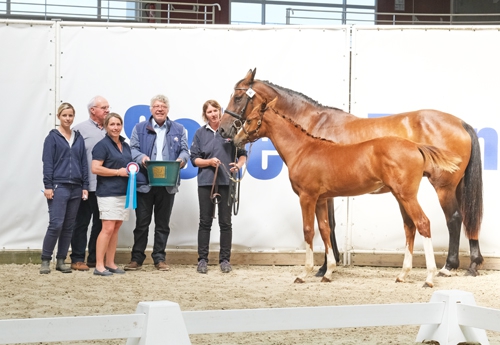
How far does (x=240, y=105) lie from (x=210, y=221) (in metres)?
1.18

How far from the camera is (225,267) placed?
22.7 feet

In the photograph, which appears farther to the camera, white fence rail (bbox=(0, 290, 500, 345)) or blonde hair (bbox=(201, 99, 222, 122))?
blonde hair (bbox=(201, 99, 222, 122))

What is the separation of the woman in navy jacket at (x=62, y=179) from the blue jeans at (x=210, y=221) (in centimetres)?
116

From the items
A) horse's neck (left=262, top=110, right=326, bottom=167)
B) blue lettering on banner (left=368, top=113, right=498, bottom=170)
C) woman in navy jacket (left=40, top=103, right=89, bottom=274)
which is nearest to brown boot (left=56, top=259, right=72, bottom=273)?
woman in navy jacket (left=40, top=103, right=89, bottom=274)

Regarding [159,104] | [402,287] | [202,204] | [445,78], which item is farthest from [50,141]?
[445,78]

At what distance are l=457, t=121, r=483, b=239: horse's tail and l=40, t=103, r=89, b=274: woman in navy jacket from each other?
12.2ft

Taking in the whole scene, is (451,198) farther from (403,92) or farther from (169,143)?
(169,143)

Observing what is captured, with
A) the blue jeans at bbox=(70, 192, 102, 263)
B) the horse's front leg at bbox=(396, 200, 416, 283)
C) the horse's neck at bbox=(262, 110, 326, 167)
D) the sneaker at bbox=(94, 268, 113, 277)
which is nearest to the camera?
the horse's front leg at bbox=(396, 200, 416, 283)

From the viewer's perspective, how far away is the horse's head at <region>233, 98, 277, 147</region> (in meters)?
6.58

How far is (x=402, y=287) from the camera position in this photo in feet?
19.8

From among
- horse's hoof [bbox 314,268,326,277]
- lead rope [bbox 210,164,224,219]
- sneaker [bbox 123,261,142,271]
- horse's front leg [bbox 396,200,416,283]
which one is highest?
lead rope [bbox 210,164,224,219]

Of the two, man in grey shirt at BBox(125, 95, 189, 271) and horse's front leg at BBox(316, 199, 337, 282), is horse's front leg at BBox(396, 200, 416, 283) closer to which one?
horse's front leg at BBox(316, 199, 337, 282)

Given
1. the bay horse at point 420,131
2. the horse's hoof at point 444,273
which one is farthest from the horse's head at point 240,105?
the horse's hoof at point 444,273

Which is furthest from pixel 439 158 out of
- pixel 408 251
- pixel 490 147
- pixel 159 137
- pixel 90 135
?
pixel 90 135
